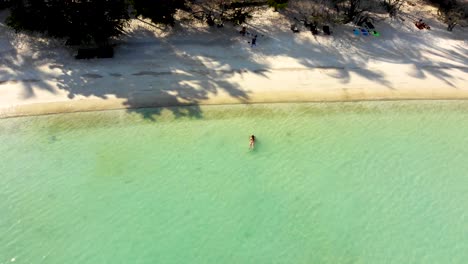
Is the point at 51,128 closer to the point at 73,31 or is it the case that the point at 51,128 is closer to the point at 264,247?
the point at 73,31

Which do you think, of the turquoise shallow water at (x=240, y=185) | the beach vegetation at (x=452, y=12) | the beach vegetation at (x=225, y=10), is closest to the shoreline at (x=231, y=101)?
the turquoise shallow water at (x=240, y=185)

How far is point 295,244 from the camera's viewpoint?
19703 millimetres

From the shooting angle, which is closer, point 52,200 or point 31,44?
point 52,200

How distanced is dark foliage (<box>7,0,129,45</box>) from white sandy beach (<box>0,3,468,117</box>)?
1.95 metres

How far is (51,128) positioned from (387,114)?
21959 mm

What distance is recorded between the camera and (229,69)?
28.4m

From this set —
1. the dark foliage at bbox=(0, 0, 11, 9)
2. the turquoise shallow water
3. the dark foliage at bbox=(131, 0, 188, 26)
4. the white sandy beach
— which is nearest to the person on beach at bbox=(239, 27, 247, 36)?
the white sandy beach

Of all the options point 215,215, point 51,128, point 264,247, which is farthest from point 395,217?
point 51,128

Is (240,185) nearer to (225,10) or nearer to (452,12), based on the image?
(225,10)

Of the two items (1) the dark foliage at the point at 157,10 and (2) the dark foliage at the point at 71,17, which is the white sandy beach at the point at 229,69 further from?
(2) the dark foliage at the point at 71,17

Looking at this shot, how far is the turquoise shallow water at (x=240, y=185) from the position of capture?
19.5 m

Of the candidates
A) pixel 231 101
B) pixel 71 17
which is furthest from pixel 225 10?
pixel 71 17

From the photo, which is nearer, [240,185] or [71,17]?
[240,185]

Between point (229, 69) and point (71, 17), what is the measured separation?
37.8ft
